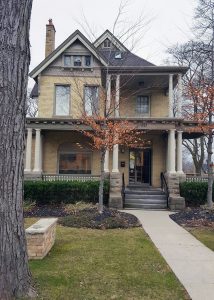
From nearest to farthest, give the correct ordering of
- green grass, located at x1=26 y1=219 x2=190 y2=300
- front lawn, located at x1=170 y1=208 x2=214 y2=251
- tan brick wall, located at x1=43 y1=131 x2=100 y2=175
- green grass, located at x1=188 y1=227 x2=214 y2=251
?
green grass, located at x1=26 y1=219 x2=190 y2=300 < green grass, located at x1=188 y1=227 x2=214 y2=251 < front lawn, located at x1=170 y1=208 x2=214 y2=251 < tan brick wall, located at x1=43 y1=131 x2=100 y2=175

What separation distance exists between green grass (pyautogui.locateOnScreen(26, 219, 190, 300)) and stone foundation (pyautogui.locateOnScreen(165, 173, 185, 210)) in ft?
22.2

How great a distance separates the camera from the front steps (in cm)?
1470

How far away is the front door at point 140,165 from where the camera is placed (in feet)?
63.7

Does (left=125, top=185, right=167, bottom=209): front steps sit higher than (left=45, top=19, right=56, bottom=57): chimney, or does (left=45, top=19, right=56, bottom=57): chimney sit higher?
(left=45, top=19, right=56, bottom=57): chimney

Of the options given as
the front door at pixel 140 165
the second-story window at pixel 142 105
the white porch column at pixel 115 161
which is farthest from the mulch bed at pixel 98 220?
the second-story window at pixel 142 105

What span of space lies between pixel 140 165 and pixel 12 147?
1608 cm

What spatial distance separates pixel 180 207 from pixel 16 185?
11507mm

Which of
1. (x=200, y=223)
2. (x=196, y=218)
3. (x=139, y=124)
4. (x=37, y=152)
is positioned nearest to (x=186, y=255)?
(x=200, y=223)

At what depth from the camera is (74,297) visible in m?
4.12

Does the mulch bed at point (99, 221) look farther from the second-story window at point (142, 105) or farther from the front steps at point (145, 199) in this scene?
the second-story window at point (142, 105)

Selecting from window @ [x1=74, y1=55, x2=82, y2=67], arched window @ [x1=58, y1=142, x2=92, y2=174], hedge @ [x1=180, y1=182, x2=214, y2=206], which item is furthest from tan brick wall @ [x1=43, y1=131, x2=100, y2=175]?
hedge @ [x1=180, y1=182, x2=214, y2=206]

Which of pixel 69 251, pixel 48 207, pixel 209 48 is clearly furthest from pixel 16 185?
pixel 209 48

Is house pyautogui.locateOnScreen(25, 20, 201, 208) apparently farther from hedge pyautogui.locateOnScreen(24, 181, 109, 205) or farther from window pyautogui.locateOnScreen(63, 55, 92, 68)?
hedge pyautogui.locateOnScreen(24, 181, 109, 205)

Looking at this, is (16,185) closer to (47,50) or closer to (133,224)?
(133,224)
